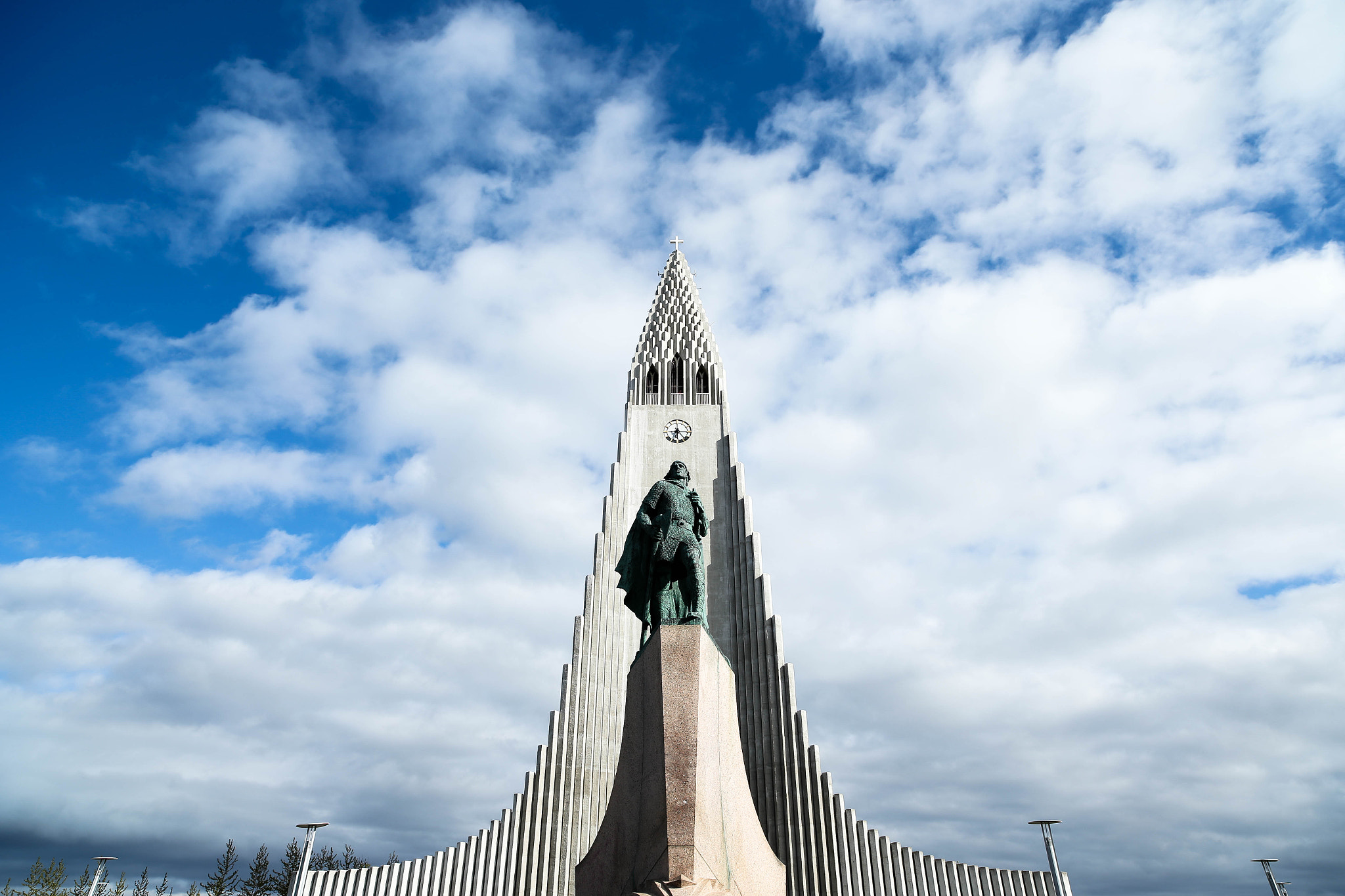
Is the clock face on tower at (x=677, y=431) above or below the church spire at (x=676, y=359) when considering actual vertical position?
below

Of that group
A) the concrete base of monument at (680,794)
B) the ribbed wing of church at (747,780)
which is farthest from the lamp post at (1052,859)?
the concrete base of monument at (680,794)

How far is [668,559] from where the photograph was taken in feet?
31.4

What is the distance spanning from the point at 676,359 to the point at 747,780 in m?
16.4

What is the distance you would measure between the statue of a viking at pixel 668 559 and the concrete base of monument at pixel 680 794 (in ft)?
1.89

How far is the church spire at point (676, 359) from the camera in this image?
28219 mm

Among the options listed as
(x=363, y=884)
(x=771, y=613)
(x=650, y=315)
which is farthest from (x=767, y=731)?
(x=650, y=315)

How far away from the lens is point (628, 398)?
2800cm

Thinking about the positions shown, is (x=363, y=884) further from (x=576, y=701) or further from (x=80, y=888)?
(x=80, y=888)

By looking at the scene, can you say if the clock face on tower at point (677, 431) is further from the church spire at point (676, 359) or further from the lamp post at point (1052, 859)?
the lamp post at point (1052, 859)

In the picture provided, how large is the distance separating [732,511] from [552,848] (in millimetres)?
10674

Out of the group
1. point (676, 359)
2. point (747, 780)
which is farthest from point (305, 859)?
point (676, 359)

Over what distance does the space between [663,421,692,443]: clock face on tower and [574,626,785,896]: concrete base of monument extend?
1765 centimetres

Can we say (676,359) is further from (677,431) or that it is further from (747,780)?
(747,780)

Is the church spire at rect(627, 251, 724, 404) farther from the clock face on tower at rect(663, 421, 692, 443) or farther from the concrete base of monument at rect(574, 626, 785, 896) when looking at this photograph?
the concrete base of monument at rect(574, 626, 785, 896)
